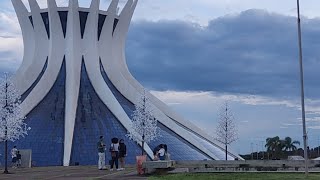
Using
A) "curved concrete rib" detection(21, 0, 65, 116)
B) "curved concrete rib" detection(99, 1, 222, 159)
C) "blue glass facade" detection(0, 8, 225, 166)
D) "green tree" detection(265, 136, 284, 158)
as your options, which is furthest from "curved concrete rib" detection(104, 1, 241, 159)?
"green tree" detection(265, 136, 284, 158)

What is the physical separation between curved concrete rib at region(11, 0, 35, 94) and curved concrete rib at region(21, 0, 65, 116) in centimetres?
159

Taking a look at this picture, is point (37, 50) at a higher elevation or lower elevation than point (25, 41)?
lower

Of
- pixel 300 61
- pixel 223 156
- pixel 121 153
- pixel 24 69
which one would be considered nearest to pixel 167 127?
pixel 223 156

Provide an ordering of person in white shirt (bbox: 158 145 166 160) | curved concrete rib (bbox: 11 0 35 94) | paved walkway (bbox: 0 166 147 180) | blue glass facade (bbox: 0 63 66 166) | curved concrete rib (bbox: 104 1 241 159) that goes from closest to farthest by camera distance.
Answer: paved walkway (bbox: 0 166 147 180) < person in white shirt (bbox: 158 145 166 160) < blue glass facade (bbox: 0 63 66 166) < curved concrete rib (bbox: 11 0 35 94) < curved concrete rib (bbox: 104 1 241 159)

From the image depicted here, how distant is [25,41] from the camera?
2014 inches

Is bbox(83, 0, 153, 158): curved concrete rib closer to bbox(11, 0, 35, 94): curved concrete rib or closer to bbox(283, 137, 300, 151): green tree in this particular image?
bbox(11, 0, 35, 94): curved concrete rib

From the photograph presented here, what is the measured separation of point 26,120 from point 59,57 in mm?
6687

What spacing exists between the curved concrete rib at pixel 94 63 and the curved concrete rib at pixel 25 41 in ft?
14.6

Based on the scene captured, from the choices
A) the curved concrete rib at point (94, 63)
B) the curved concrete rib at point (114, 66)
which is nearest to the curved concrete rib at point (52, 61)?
the curved concrete rib at point (94, 63)

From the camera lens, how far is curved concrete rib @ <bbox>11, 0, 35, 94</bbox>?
49725 millimetres

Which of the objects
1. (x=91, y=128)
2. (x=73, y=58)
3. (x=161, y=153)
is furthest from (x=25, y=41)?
(x=161, y=153)

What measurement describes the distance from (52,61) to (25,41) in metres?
3.07

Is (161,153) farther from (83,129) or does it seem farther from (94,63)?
(94,63)

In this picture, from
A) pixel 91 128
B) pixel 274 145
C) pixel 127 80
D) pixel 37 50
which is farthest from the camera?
pixel 274 145
